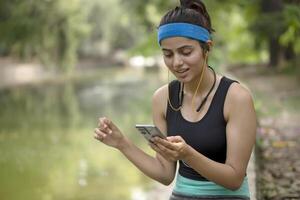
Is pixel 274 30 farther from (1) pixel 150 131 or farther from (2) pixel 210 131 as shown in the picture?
(1) pixel 150 131

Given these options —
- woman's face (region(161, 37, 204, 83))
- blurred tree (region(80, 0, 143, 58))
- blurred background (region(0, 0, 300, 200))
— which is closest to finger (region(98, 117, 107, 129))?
woman's face (region(161, 37, 204, 83))

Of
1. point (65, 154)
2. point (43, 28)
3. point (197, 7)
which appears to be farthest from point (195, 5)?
point (43, 28)

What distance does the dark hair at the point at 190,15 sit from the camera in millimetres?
2422

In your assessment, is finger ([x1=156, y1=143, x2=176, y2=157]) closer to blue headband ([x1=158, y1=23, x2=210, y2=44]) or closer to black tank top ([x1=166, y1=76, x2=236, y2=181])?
black tank top ([x1=166, y1=76, x2=236, y2=181])

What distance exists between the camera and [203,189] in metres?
2.45

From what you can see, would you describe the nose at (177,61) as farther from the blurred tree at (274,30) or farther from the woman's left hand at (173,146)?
the blurred tree at (274,30)

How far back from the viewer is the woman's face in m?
2.40

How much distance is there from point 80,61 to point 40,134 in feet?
119

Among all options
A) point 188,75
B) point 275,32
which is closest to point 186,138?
point 188,75

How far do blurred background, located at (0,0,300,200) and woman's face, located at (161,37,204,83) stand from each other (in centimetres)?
266

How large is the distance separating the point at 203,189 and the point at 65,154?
29.5ft

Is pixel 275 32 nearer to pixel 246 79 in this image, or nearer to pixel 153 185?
pixel 246 79

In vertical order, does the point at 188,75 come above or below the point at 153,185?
above

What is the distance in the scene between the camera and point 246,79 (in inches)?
762
